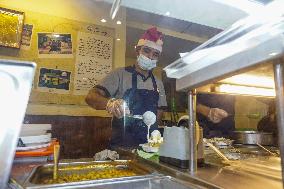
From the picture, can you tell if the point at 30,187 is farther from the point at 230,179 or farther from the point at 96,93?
the point at 96,93

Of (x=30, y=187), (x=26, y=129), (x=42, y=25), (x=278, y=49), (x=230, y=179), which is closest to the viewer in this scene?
Answer: (x=278, y=49)

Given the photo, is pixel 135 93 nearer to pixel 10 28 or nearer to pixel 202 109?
pixel 202 109

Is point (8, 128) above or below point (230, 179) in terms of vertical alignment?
above

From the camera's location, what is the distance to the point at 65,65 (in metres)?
3.98

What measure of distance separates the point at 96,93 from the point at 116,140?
61 cm

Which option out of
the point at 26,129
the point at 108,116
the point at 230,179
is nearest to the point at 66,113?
the point at 108,116

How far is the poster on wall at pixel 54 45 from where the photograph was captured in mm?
3820

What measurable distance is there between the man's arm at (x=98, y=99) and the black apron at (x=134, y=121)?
0.91ft

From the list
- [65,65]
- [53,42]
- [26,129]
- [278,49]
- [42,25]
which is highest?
[42,25]

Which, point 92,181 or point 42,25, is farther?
point 42,25

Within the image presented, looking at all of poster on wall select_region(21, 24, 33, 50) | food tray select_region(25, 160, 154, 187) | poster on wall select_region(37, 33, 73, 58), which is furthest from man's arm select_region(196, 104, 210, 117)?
poster on wall select_region(21, 24, 33, 50)

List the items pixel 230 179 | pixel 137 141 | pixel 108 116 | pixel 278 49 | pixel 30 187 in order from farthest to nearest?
pixel 108 116 → pixel 137 141 → pixel 230 179 → pixel 30 187 → pixel 278 49

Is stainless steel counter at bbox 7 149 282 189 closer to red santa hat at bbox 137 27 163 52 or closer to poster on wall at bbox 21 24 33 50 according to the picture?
red santa hat at bbox 137 27 163 52

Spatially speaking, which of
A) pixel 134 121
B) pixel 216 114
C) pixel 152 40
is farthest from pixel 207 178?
pixel 152 40
